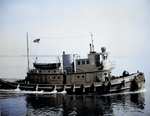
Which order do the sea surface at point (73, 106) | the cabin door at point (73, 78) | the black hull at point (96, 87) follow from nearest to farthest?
the sea surface at point (73, 106) < the black hull at point (96, 87) < the cabin door at point (73, 78)

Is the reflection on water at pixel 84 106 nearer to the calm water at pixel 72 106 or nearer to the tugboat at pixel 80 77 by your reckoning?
the calm water at pixel 72 106

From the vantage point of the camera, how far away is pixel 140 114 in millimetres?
13430

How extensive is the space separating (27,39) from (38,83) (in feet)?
25.0

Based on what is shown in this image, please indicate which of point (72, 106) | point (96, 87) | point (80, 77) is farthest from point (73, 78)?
point (72, 106)

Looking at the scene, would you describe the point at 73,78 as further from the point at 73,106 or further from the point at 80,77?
the point at 73,106

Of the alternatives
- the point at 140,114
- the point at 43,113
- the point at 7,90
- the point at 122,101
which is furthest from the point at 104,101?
the point at 7,90

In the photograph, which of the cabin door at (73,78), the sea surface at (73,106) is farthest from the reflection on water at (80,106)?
the cabin door at (73,78)

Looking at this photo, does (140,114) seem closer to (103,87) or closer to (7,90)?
(103,87)

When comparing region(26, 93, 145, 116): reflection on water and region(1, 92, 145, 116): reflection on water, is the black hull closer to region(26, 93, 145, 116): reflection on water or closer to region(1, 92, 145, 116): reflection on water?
region(1, 92, 145, 116): reflection on water

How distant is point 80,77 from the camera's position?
69.8 feet

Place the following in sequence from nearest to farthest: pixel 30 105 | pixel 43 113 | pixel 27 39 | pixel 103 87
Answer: pixel 43 113, pixel 30 105, pixel 103 87, pixel 27 39

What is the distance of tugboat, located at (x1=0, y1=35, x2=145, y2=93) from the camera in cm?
2041

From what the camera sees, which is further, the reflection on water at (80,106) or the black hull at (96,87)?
the black hull at (96,87)

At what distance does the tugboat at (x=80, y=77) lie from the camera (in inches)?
803
